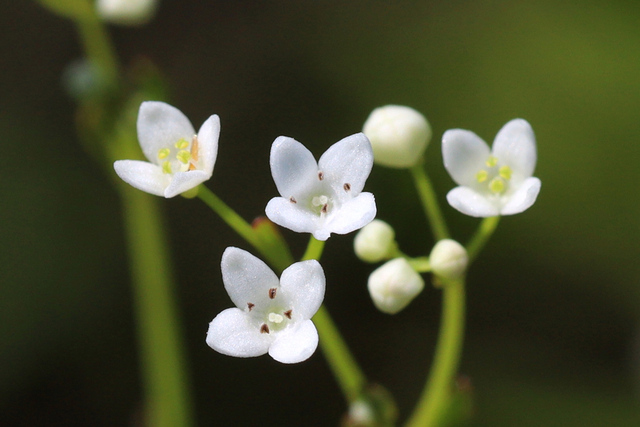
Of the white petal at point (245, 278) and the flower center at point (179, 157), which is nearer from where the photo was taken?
the white petal at point (245, 278)

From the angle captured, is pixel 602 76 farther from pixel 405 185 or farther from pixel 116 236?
pixel 116 236

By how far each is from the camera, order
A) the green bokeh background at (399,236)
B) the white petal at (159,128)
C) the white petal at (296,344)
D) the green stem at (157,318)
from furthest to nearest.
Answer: the green bokeh background at (399,236)
the green stem at (157,318)
the white petal at (159,128)
the white petal at (296,344)

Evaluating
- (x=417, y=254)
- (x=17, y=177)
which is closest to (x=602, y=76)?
(x=417, y=254)

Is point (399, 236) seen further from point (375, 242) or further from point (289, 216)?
point (289, 216)

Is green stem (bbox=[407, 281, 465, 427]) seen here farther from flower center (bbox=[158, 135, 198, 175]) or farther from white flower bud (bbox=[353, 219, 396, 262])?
flower center (bbox=[158, 135, 198, 175])

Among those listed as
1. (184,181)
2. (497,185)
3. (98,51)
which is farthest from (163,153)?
(98,51)

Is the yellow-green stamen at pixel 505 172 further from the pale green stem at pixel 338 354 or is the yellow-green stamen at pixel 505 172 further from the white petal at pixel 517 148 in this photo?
the pale green stem at pixel 338 354

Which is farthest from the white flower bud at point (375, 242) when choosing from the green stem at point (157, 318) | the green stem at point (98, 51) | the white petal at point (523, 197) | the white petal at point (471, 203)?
the green stem at point (98, 51)
